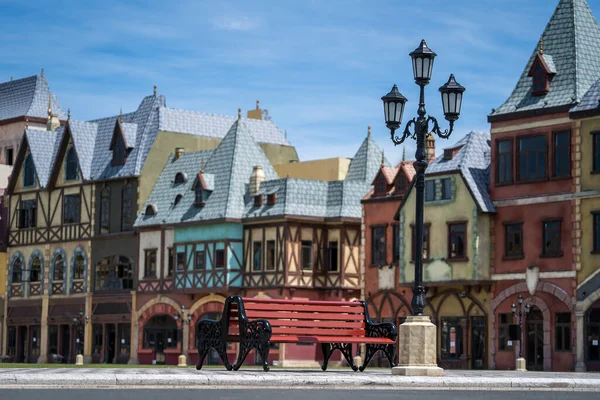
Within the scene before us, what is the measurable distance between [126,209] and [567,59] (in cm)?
2767

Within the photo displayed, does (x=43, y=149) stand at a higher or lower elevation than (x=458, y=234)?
higher

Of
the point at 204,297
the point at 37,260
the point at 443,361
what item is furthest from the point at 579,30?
the point at 37,260

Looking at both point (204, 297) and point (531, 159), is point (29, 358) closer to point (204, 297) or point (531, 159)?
point (204, 297)

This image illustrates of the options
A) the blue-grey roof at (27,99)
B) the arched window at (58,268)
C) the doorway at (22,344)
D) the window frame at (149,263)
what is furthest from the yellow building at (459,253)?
the blue-grey roof at (27,99)

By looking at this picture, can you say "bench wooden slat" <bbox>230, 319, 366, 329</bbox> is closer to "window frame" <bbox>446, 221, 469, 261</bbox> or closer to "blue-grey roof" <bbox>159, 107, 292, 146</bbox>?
"window frame" <bbox>446, 221, 469, 261</bbox>

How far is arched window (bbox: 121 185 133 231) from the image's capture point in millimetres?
69062

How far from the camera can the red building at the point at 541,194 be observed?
48.8 metres

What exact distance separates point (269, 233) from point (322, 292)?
3625 mm

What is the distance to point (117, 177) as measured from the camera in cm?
6912

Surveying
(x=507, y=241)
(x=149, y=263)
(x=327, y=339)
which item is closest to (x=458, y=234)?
(x=507, y=241)

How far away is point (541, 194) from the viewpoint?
4969 centimetres

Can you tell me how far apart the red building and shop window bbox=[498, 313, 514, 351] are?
3 cm

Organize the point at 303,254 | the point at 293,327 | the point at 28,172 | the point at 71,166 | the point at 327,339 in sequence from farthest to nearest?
the point at 28,172, the point at 71,166, the point at 303,254, the point at 293,327, the point at 327,339

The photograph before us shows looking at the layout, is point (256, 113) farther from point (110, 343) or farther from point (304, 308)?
point (304, 308)
